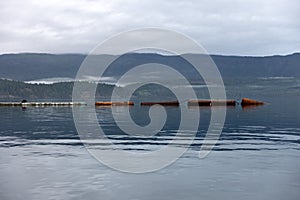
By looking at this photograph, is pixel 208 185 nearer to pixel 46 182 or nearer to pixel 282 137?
pixel 46 182

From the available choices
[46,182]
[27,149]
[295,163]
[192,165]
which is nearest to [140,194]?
[46,182]

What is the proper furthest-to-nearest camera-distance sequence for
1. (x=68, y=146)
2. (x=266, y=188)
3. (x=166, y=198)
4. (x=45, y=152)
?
(x=68, y=146)
(x=45, y=152)
(x=266, y=188)
(x=166, y=198)

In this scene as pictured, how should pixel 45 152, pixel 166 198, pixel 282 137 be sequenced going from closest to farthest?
pixel 166 198, pixel 45 152, pixel 282 137

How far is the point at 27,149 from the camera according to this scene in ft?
185

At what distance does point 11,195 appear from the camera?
32188mm

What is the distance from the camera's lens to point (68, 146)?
59281 mm

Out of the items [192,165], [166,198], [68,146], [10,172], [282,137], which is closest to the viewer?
[166,198]

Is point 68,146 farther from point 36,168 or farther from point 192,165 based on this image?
point 192,165

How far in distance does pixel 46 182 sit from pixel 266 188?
16.0m

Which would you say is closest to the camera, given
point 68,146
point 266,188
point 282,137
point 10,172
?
point 266,188

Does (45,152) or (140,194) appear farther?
(45,152)

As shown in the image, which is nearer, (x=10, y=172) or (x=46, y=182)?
(x=46, y=182)

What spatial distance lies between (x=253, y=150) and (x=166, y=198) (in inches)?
1015

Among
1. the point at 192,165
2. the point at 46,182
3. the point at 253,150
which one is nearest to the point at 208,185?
the point at 192,165
